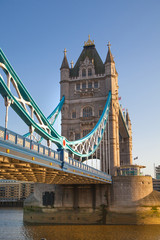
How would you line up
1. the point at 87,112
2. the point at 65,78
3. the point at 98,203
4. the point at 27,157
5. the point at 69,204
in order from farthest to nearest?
the point at 65,78 → the point at 87,112 → the point at 69,204 → the point at 98,203 → the point at 27,157

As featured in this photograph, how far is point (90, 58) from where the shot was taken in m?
59.2

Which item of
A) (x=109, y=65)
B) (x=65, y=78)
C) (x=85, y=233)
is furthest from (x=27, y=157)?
(x=109, y=65)

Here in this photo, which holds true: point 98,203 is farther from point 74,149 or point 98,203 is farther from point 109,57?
point 109,57

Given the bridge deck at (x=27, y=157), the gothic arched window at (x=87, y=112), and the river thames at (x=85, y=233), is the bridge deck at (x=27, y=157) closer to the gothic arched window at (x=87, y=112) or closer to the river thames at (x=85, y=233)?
the river thames at (x=85, y=233)

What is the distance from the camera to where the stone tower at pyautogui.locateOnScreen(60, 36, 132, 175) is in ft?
163

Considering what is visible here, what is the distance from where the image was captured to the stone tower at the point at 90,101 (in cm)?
4956

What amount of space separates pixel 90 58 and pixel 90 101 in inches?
446

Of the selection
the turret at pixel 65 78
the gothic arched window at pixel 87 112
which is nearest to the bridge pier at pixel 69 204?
the gothic arched window at pixel 87 112

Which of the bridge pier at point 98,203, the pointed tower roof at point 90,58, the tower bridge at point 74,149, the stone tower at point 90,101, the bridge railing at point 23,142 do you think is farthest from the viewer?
the pointed tower roof at point 90,58

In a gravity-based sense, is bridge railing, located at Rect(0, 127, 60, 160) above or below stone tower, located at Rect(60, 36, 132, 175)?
below

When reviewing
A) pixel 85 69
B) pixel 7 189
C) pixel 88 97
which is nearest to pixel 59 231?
pixel 88 97

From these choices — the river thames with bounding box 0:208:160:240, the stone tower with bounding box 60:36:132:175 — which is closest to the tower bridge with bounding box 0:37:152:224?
the stone tower with bounding box 60:36:132:175

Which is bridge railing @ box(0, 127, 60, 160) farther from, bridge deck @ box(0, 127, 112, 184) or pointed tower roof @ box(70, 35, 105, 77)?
pointed tower roof @ box(70, 35, 105, 77)

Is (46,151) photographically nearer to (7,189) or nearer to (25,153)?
(25,153)
